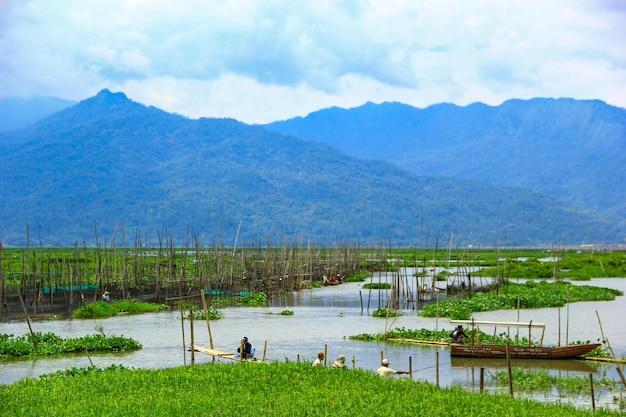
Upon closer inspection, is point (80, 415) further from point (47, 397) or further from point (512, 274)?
point (512, 274)

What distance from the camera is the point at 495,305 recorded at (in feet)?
124

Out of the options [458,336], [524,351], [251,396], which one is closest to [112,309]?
[458,336]

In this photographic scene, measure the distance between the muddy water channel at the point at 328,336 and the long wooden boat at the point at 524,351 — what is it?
0.66 feet

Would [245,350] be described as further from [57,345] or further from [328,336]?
[328,336]

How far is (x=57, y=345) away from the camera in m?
26.6

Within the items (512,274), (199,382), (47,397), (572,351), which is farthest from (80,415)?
(512,274)

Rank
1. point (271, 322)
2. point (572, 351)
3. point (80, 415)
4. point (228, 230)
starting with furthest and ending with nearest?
1. point (228, 230)
2. point (271, 322)
3. point (572, 351)
4. point (80, 415)

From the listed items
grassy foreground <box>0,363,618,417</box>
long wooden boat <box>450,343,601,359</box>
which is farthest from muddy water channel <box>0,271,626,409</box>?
grassy foreground <box>0,363,618,417</box>

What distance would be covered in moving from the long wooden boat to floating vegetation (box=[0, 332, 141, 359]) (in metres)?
10.5

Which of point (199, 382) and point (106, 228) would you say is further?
point (106, 228)

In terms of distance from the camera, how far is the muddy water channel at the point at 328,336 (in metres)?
23.3

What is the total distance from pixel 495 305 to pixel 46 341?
1967 cm

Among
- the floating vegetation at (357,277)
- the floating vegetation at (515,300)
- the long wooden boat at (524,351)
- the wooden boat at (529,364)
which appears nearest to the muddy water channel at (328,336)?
the wooden boat at (529,364)

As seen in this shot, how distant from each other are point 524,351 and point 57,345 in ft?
46.7
